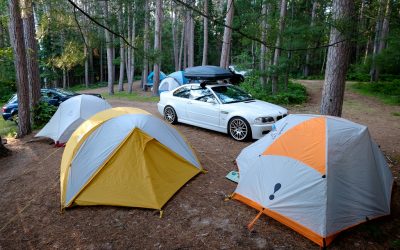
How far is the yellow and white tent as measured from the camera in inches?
173

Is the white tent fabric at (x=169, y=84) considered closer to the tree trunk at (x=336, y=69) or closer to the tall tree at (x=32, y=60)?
the tall tree at (x=32, y=60)

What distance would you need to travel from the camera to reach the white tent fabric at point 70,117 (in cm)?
786

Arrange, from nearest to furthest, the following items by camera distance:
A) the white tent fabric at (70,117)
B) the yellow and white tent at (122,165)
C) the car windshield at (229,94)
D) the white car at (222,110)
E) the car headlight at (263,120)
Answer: the yellow and white tent at (122,165), the car headlight at (263,120), the white car at (222,110), the white tent fabric at (70,117), the car windshield at (229,94)

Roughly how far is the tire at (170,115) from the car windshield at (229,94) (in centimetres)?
175

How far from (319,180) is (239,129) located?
391cm

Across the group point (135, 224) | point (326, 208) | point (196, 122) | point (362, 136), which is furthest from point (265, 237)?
point (196, 122)

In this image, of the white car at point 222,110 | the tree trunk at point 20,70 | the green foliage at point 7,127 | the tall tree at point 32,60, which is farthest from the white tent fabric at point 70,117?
the green foliage at point 7,127

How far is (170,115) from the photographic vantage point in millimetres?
9578

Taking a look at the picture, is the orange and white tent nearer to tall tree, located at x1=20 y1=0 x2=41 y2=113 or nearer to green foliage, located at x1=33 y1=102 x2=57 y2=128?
green foliage, located at x1=33 y1=102 x2=57 y2=128

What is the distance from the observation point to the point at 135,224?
3.98 meters

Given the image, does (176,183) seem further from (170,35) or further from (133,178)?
(170,35)

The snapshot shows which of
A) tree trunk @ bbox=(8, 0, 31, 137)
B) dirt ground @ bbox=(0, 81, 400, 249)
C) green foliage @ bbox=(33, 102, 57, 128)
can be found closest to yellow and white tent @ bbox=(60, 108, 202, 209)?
dirt ground @ bbox=(0, 81, 400, 249)

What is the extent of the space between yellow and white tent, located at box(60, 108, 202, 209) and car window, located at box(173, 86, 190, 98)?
3858mm

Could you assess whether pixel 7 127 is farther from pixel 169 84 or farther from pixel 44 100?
pixel 169 84
